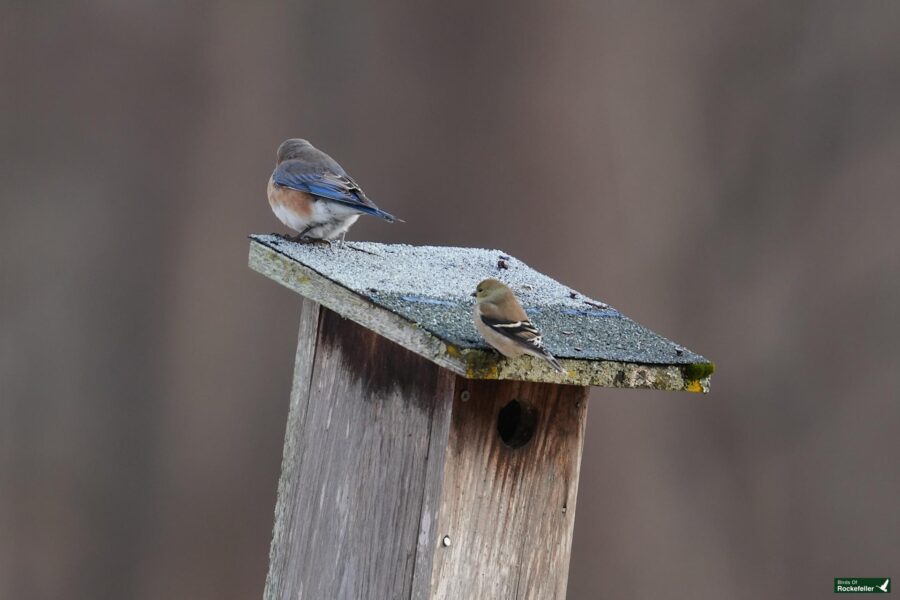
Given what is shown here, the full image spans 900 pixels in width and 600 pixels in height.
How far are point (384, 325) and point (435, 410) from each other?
10.6 inches

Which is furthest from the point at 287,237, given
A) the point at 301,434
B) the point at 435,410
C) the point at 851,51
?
the point at 851,51

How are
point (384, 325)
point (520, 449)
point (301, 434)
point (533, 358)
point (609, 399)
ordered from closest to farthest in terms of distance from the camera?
point (533, 358) < point (384, 325) < point (520, 449) < point (301, 434) < point (609, 399)

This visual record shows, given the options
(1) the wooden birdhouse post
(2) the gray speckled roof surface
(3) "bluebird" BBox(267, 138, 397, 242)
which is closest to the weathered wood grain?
(1) the wooden birdhouse post

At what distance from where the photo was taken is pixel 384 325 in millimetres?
3268

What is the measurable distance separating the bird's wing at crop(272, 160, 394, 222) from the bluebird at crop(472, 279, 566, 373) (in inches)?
44.3

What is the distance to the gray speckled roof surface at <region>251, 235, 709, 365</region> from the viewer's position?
3242mm

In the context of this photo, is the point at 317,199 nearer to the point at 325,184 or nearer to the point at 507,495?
the point at 325,184

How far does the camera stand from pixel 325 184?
4387 millimetres

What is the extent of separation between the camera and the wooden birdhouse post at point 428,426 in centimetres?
328

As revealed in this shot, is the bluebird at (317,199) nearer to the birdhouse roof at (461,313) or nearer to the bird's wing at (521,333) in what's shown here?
the birdhouse roof at (461,313)

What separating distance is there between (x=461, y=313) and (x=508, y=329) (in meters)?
0.43

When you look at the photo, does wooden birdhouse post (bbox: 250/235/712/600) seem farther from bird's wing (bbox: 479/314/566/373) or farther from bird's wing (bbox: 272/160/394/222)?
bird's wing (bbox: 272/160/394/222)

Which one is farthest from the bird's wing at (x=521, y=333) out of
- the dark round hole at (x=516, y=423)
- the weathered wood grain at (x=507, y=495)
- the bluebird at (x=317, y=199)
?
the bluebird at (x=317, y=199)

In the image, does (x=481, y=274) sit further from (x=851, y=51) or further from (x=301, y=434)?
(x=851, y=51)
